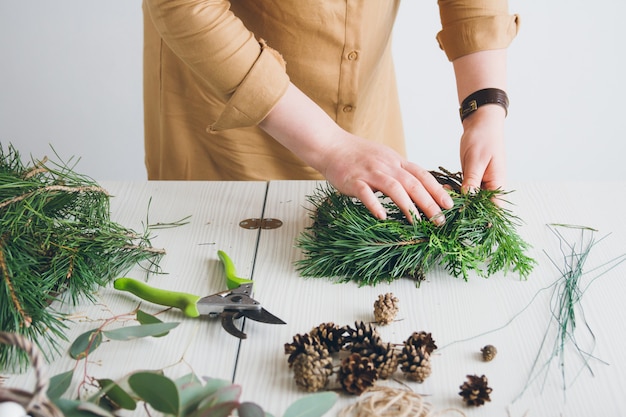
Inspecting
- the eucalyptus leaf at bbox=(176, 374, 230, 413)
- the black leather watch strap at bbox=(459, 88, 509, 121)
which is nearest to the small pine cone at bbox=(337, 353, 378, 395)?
the eucalyptus leaf at bbox=(176, 374, 230, 413)

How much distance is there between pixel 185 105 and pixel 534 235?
0.64m

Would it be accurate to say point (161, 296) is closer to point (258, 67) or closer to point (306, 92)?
point (258, 67)

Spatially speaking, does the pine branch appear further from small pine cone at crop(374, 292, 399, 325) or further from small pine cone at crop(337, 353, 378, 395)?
small pine cone at crop(337, 353, 378, 395)

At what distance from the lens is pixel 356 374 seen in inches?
26.0

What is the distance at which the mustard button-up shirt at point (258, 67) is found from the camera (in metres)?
0.93

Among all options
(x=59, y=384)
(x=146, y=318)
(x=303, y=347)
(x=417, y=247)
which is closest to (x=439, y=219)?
(x=417, y=247)

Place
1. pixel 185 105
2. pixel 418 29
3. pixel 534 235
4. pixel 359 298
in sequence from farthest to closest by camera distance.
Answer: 1. pixel 418 29
2. pixel 185 105
3. pixel 534 235
4. pixel 359 298

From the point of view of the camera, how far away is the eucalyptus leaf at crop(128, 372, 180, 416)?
58cm

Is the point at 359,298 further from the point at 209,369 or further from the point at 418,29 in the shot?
the point at 418,29

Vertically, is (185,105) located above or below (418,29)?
below

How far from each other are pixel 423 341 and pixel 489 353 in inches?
2.6

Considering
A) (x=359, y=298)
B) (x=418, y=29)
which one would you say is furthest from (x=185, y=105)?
(x=418, y=29)

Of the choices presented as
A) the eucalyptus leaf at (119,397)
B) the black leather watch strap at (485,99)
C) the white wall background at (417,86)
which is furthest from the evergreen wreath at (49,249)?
the white wall background at (417,86)

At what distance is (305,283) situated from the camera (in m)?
0.85
